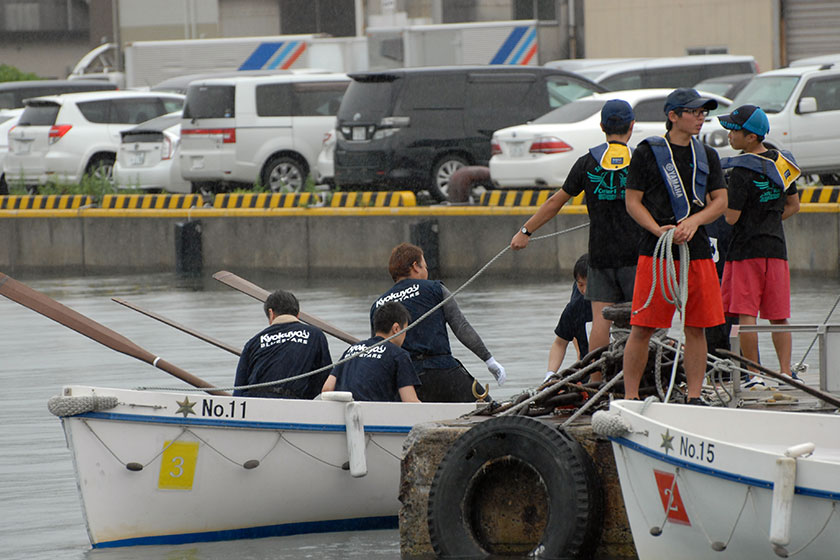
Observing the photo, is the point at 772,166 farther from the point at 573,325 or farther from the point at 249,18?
the point at 249,18

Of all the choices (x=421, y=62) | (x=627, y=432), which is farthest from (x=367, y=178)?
(x=627, y=432)

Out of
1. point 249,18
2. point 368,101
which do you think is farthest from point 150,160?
point 249,18

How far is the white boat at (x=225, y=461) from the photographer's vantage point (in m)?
8.29

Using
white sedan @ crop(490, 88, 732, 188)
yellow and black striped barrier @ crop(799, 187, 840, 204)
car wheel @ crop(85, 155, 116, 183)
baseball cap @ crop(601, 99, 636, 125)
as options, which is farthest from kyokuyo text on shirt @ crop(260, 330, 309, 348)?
car wheel @ crop(85, 155, 116, 183)

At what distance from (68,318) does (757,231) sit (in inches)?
148

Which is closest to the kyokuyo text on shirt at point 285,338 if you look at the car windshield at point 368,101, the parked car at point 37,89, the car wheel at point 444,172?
the car windshield at point 368,101

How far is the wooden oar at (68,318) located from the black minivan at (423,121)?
39.4ft

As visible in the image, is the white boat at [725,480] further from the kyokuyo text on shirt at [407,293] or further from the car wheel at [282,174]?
the car wheel at [282,174]

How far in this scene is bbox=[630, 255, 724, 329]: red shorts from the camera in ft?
25.1

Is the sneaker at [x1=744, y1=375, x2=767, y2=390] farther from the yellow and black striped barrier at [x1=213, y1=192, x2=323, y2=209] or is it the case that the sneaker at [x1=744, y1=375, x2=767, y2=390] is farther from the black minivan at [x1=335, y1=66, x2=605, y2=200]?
the yellow and black striped barrier at [x1=213, y1=192, x2=323, y2=209]

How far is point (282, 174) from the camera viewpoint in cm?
2383

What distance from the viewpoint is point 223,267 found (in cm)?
2231

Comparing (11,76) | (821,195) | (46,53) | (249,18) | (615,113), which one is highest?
(249,18)

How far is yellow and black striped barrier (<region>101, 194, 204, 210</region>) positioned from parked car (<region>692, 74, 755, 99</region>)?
7.11 m
